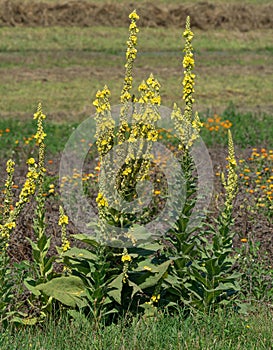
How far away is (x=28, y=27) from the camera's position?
25.1 m

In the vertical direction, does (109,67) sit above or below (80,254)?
below

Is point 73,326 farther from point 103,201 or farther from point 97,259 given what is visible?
point 103,201

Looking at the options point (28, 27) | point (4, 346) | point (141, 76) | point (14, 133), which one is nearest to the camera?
point (4, 346)

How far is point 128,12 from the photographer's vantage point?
88.5 feet

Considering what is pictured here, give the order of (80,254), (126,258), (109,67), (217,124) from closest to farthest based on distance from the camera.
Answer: (126,258) < (80,254) < (217,124) < (109,67)

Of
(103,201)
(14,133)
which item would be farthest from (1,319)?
(14,133)

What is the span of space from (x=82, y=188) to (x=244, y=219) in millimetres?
1678

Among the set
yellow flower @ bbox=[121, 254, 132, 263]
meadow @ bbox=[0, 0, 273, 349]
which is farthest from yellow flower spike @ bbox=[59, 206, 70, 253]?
yellow flower @ bbox=[121, 254, 132, 263]

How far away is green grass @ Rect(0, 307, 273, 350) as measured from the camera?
13.7 feet

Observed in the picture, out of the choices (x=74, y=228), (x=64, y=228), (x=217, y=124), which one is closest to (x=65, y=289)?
(x=64, y=228)

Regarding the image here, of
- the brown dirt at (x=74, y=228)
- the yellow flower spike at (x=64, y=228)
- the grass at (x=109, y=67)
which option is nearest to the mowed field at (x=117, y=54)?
the grass at (x=109, y=67)

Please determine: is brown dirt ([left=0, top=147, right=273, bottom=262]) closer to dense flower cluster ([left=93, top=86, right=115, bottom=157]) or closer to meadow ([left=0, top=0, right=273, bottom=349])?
meadow ([left=0, top=0, right=273, bottom=349])

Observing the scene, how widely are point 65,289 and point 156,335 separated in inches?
25.1

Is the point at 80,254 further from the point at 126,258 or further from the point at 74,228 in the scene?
the point at 74,228
